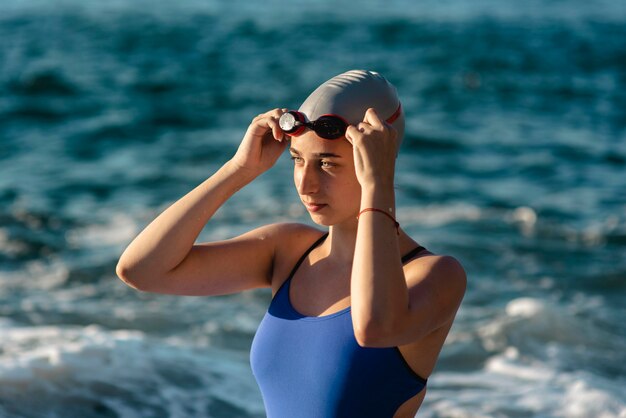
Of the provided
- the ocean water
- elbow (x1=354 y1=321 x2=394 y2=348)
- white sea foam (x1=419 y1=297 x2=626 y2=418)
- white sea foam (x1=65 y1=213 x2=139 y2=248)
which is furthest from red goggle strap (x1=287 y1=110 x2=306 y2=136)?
white sea foam (x1=65 y1=213 x2=139 y2=248)

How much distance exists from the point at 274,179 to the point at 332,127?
926 cm

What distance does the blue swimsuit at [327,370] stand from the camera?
108 inches

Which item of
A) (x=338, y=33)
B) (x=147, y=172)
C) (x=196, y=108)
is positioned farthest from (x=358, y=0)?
(x=147, y=172)

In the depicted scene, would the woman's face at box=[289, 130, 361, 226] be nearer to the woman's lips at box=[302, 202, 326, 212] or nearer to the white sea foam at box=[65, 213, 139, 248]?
the woman's lips at box=[302, 202, 326, 212]

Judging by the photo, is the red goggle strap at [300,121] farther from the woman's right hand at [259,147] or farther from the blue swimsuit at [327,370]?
the blue swimsuit at [327,370]

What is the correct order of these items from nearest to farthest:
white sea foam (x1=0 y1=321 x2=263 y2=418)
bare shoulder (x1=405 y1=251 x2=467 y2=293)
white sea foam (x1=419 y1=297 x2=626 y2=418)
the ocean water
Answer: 1. bare shoulder (x1=405 y1=251 x2=467 y2=293)
2. white sea foam (x1=0 y1=321 x2=263 y2=418)
3. white sea foam (x1=419 y1=297 x2=626 y2=418)
4. the ocean water

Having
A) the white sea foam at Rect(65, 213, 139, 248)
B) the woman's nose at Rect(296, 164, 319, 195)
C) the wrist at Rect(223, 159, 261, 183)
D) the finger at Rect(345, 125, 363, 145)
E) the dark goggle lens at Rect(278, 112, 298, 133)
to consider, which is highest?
→ the white sea foam at Rect(65, 213, 139, 248)

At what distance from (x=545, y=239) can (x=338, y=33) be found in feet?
40.1

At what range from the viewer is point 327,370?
9.06 feet

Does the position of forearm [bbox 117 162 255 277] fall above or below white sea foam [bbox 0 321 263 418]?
above

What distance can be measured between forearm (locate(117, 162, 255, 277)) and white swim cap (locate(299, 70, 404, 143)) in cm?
42

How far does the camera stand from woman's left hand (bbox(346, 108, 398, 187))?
2561mm

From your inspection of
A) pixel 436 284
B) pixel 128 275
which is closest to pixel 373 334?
Answer: pixel 436 284

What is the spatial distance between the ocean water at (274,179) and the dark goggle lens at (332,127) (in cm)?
358
